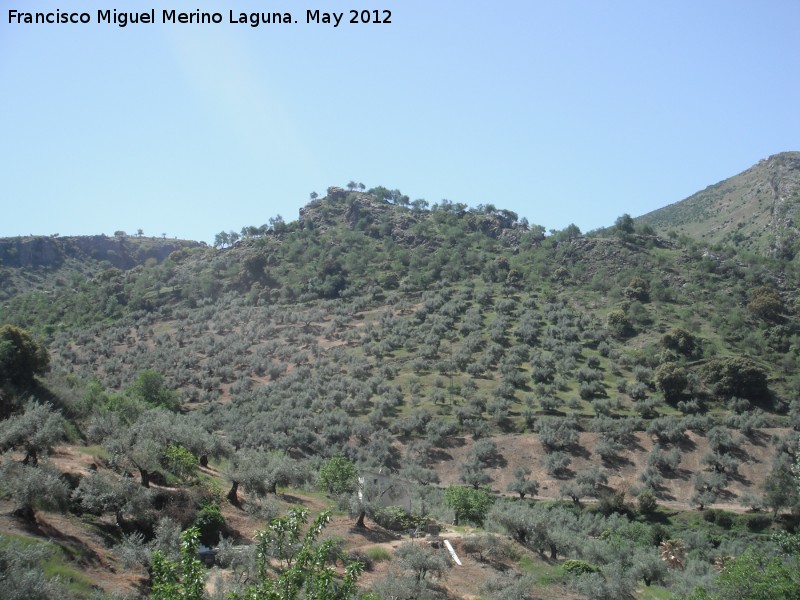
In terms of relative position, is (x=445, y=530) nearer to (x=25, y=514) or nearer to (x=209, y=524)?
(x=209, y=524)

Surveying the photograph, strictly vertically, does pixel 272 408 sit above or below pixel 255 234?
below

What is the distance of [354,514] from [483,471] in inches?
924

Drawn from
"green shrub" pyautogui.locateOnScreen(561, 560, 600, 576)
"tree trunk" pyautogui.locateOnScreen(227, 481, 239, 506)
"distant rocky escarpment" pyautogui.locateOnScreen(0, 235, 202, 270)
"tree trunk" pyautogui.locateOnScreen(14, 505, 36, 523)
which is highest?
"distant rocky escarpment" pyautogui.locateOnScreen(0, 235, 202, 270)

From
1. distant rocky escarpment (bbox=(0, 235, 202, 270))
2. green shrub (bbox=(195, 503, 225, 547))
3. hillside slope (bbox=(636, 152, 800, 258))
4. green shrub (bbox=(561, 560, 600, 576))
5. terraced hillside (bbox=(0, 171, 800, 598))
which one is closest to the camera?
green shrub (bbox=(195, 503, 225, 547))

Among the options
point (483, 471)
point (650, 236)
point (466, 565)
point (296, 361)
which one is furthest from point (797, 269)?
point (466, 565)

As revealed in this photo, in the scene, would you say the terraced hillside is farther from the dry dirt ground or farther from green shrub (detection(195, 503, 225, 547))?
green shrub (detection(195, 503, 225, 547))

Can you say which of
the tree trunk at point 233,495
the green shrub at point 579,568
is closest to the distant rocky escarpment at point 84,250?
the tree trunk at point 233,495

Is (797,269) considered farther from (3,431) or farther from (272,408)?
(3,431)

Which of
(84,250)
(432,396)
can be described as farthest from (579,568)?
(84,250)

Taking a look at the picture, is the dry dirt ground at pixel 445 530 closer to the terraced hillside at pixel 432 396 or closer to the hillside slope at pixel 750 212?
the terraced hillside at pixel 432 396

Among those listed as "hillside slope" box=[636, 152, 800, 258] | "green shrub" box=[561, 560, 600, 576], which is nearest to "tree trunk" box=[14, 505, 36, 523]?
"green shrub" box=[561, 560, 600, 576]

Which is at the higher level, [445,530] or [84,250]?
[84,250]

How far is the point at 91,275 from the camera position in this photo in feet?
435

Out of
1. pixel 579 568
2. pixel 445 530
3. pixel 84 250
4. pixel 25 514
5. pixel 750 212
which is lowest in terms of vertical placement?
pixel 445 530
